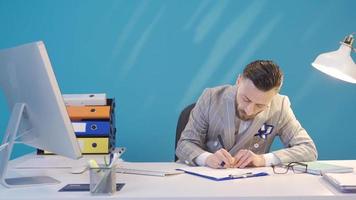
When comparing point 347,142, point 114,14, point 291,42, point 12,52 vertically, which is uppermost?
point 114,14

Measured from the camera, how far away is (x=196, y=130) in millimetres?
2211

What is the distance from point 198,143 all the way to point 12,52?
107 cm

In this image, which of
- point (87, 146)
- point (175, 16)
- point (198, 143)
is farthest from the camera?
point (175, 16)

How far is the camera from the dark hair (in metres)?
1.99

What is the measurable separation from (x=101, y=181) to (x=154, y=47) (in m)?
1.85

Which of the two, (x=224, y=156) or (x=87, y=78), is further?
(x=87, y=78)

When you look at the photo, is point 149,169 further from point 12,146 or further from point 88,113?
point 88,113

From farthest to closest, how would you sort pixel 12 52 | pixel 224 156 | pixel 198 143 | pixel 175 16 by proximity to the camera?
pixel 175 16, pixel 198 143, pixel 224 156, pixel 12 52

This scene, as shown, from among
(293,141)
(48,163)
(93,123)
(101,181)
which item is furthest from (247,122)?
(101,181)

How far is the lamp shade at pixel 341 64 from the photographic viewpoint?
1747 mm

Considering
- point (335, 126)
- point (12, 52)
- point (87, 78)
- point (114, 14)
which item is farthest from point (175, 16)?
point (12, 52)

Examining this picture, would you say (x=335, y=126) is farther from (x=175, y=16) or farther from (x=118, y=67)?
(x=118, y=67)

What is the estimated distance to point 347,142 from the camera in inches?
121

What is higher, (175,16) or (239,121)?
(175,16)
